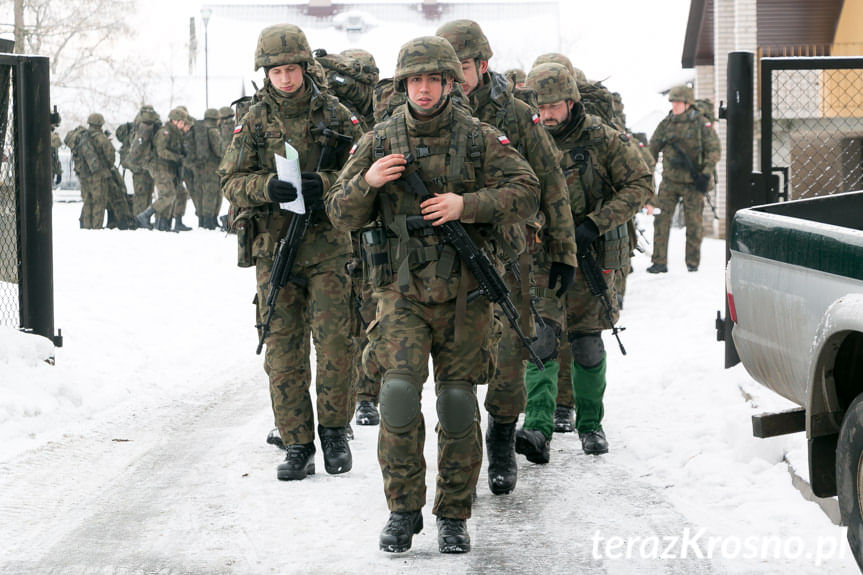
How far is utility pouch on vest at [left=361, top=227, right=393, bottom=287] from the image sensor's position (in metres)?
5.11

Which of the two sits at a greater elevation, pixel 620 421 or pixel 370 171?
pixel 370 171

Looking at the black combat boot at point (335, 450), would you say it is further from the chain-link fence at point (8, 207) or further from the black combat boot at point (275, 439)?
the chain-link fence at point (8, 207)

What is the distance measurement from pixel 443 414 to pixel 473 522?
0.66 m

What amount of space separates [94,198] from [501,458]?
1840cm

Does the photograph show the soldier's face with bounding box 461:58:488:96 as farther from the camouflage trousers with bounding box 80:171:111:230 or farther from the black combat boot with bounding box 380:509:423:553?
the camouflage trousers with bounding box 80:171:111:230

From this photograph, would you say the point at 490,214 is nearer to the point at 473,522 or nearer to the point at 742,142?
the point at 473,522

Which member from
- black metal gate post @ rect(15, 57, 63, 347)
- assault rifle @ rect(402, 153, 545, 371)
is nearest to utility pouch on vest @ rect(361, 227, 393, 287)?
assault rifle @ rect(402, 153, 545, 371)

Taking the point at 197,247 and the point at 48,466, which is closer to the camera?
the point at 48,466

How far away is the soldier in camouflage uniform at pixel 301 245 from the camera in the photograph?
638 cm

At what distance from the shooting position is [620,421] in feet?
25.8

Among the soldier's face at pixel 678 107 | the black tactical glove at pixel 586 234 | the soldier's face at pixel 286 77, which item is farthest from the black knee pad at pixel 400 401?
the soldier's face at pixel 678 107

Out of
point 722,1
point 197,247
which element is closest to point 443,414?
point 197,247

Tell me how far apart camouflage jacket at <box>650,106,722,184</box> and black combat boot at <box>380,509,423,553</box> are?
1079 cm

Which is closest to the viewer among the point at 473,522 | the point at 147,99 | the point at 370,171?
the point at 370,171
